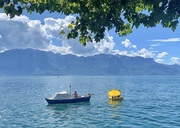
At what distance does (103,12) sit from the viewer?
8.62 meters

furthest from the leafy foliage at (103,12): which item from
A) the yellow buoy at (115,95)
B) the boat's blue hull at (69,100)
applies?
the yellow buoy at (115,95)

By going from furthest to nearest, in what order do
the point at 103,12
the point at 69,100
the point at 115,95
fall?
the point at 115,95 → the point at 69,100 → the point at 103,12

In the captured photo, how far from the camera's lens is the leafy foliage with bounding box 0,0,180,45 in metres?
7.23

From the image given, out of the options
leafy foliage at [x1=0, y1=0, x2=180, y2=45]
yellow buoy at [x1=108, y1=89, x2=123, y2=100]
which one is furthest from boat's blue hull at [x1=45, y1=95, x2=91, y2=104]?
leafy foliage at [x1=0, y1=0, x2=180, y2=45]

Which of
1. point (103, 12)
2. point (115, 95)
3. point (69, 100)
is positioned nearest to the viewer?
point (103, 12)

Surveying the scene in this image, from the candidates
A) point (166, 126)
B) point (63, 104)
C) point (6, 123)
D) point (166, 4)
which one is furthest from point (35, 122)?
point (166, 4)

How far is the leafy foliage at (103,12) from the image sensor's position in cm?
723

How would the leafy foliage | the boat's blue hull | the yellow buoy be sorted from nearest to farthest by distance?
the leafy foliage → the boat's blue hull → the yellow buoy

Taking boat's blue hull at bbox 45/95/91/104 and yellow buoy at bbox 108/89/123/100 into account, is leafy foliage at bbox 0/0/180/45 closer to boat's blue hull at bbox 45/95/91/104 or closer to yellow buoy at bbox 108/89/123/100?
boat's blue hull at bbox 45/95/91/104

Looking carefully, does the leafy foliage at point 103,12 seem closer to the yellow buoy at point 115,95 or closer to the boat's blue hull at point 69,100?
the boat's blue hull at point 69,100

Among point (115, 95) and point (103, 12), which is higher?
point (103, 12)

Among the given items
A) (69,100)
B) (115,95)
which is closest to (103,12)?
(69,100)

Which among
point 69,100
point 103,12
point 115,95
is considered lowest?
point 69,100

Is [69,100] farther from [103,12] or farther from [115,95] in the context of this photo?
[103,12]
